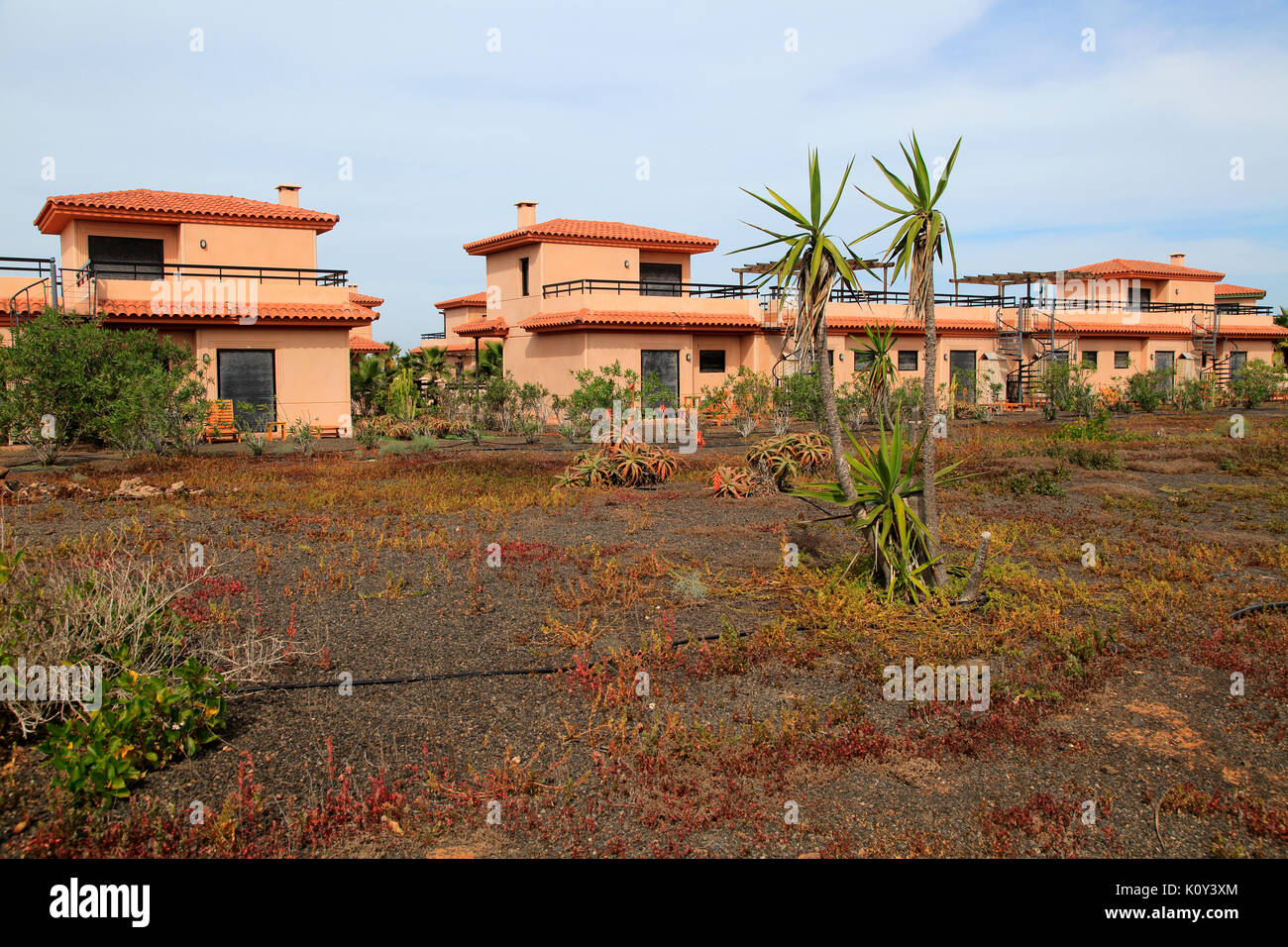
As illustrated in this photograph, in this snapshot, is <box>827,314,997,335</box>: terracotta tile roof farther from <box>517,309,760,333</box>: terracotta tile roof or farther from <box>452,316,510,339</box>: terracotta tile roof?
<box>452,316,510,339</box>: terracotta tile roof

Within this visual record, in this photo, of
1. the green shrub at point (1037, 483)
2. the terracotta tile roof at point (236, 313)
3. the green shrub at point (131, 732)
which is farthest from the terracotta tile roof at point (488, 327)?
the green shrub at point (131, 732)

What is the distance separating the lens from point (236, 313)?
24.2 metres

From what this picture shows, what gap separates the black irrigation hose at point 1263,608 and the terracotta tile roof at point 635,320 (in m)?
22.1

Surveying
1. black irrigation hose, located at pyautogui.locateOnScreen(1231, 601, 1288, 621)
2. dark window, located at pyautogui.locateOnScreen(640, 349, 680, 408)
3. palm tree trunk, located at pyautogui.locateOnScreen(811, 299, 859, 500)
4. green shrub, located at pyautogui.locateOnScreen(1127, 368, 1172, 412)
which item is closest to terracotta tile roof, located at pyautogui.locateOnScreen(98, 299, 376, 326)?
dark window, located at pyautogui.locateOnScreen(640, 349, 680, 408)

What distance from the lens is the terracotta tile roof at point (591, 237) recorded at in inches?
1227

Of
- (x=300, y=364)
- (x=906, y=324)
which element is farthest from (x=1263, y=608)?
(x=906, y=324)

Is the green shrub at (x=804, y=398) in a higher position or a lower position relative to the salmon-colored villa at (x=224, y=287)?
lower

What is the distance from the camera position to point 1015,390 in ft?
129

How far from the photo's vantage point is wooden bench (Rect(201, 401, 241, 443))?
76.9 feet

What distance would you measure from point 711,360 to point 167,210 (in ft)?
56.0

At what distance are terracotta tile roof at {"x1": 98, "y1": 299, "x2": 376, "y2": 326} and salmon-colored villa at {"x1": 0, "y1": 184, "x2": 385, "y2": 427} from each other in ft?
0.09

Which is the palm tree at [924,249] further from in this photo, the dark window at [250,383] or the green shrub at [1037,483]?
the dark window at [250,383]

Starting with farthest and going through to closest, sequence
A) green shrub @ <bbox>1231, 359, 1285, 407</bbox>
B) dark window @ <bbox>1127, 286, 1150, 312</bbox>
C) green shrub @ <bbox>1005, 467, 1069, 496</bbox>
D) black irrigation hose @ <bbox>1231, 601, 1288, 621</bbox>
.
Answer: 1. dark window @ <bbox>1127, 286, 1150, 312</bbox>
2. green shrub @ <bbox>1231, 359, 1285, 407</bbox>
3. green shrub @ <bbox>1005, 467, 1069, 496</bbox>
4. black irrigation hose @ <bbox>1231, 601, 1288, 621</bbox>

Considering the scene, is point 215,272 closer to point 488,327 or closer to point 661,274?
point 488,327
